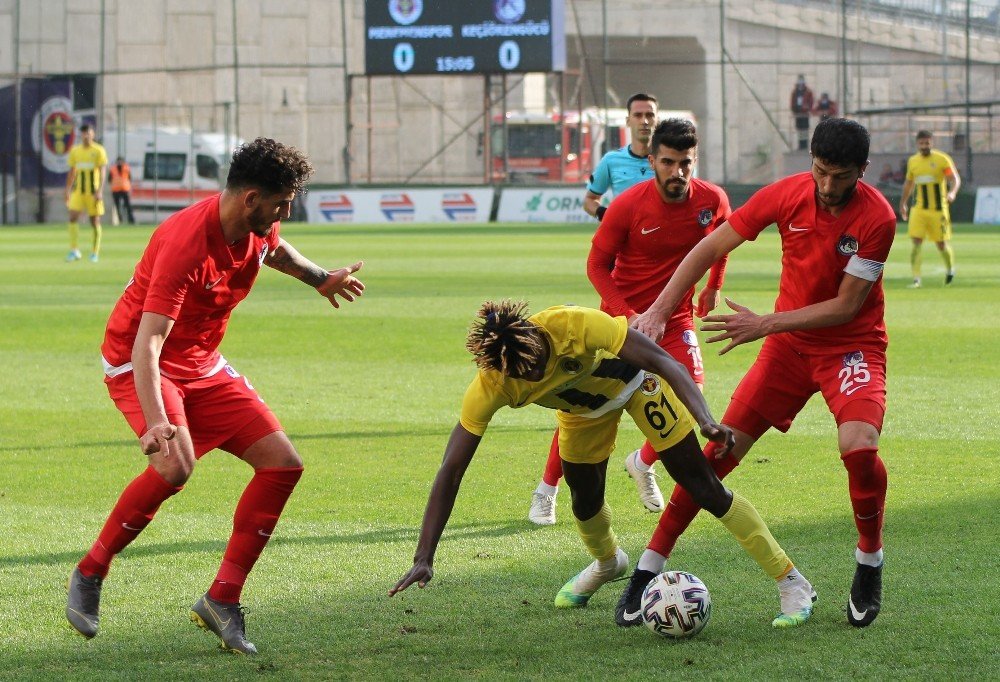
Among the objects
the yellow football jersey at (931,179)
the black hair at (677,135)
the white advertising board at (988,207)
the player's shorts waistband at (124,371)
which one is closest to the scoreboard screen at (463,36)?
the white advertising board at (988,207)

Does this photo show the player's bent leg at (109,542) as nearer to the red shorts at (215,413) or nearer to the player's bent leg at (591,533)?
the red shorts at (215,413)

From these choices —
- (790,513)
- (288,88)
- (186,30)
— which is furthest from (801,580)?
(186,30)

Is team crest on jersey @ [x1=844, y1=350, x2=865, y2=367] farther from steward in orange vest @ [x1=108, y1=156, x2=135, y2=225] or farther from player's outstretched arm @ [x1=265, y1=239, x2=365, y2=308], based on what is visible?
steward in orange vest @ [x1=108, y1=156, x2=135, y2=225]

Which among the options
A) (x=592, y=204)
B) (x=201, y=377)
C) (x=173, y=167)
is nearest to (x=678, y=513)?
(x=201, y=377)

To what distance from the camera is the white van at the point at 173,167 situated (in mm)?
43625

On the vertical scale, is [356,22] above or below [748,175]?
above

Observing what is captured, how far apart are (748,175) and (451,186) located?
949cm

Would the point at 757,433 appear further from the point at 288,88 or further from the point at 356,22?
the point at 356,22

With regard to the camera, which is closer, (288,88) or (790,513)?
(790,513)

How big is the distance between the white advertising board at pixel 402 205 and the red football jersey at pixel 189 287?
1397 inches

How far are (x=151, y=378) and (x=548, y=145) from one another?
40.0m

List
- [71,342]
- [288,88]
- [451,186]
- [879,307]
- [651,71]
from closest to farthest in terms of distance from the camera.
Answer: [879,307] → [71,342] → [451,186] → [288,88] → [651,71]

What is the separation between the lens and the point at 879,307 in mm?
5777

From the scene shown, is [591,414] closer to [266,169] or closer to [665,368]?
[665,368]
